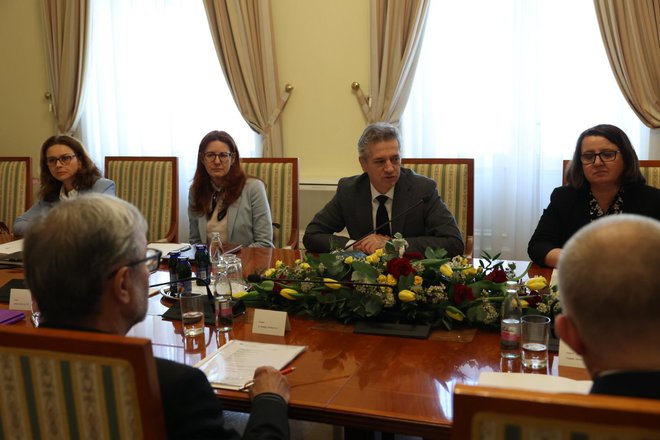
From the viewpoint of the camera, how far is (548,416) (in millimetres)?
713

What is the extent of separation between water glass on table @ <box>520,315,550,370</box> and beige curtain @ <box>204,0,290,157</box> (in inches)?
124

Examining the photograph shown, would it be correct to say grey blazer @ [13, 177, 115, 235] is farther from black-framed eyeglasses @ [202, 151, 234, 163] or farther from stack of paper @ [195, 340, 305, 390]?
stack of paper @ [195, 340, 305, 390]

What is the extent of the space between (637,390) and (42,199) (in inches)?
134

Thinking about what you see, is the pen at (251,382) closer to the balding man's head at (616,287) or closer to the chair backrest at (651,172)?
the balding man's head at (616,287)

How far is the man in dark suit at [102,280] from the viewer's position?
1062 millimetres

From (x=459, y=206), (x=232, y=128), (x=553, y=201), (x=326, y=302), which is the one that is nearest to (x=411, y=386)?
(x=326, y=302)

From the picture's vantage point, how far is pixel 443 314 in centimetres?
178

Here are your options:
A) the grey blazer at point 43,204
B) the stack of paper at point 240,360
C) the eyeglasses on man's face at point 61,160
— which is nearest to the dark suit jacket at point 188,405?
the stack of paper at point 240,360

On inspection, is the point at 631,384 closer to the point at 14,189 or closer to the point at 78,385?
the point at 78,385

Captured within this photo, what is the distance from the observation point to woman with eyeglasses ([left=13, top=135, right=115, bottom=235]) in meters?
3.48

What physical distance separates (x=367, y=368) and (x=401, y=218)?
139 cm

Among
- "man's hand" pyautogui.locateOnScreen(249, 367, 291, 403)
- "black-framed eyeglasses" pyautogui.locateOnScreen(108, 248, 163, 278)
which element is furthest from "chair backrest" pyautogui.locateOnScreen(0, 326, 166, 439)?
"man's hand" pyautogui.locateOnScreen(249, 367, 291, 403)

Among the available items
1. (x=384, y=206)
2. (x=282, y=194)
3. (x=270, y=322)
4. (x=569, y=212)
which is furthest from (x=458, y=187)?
(x=270, y=322)

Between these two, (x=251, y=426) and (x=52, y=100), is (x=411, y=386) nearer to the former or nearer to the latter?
(x=251, y=426)
